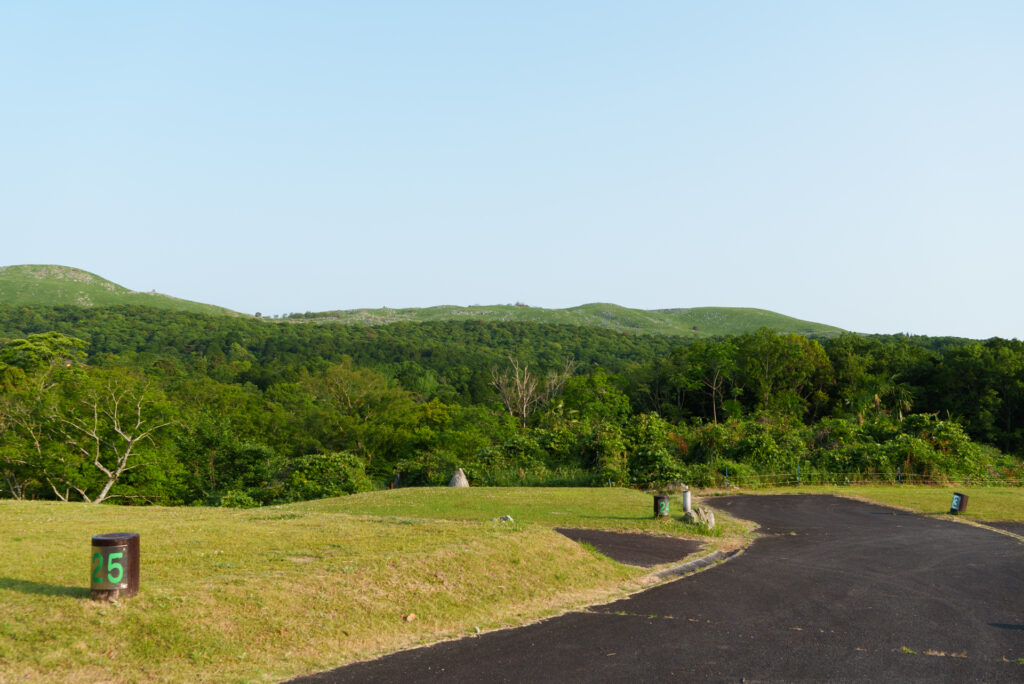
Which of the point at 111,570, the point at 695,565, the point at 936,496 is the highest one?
the point at 111,570

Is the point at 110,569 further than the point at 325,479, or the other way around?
the point at 325,479

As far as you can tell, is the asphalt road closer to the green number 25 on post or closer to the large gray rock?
the green number 25 on post

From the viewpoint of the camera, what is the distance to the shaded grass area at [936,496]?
2230 centimetres

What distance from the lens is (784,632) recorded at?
30.6 ft

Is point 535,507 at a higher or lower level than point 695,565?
lower

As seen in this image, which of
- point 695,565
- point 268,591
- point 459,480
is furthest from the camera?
point 459,480

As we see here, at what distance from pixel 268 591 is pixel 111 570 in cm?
194

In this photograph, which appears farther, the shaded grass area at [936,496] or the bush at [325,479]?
the bush at [325,479]

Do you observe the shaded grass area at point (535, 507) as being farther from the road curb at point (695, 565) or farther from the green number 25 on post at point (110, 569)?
the green number 25 on post at point (110, 569)

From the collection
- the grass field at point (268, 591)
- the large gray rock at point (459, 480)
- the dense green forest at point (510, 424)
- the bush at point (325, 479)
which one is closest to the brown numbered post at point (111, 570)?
the grass field at point (268, 591)

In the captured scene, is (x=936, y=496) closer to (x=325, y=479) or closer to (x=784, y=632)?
(x=784, y=632)

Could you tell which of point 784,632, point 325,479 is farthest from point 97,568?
point 325,479

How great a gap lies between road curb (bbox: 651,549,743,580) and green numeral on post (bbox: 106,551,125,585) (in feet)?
29.4

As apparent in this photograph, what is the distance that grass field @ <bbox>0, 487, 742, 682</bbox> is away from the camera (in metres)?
7.32
